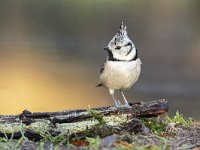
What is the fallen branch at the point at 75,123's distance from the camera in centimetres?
570

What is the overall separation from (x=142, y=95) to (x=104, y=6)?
13861 mm

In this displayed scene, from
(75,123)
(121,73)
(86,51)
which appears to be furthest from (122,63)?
(86,51)

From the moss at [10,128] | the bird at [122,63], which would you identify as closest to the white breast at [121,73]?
the bird at [122,63]

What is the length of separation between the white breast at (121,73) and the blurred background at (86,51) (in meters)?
2.36

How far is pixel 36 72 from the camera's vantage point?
13.7 meters

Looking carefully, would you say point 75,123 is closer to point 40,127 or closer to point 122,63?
point 40,127

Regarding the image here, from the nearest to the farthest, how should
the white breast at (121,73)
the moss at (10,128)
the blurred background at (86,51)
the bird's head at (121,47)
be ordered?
1. the moss at (10,128)
2. the bird's head at (121,47)
3. the white breast at (121,73)
4. the blurred background at (86,51)

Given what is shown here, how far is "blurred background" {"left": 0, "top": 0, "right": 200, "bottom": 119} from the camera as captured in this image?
38.5ft

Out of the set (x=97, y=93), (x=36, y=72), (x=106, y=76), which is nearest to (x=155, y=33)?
(x=36, y=72)

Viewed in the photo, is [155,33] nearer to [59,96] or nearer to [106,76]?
[59,96]

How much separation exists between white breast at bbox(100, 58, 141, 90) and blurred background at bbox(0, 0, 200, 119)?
236cm

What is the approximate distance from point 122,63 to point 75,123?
2.05 meters

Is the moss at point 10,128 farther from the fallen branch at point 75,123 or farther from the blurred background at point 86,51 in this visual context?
the blurred background at point 86,51

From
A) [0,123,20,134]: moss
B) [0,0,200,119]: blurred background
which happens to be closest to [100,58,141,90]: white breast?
[0,123,20,134]: moss
